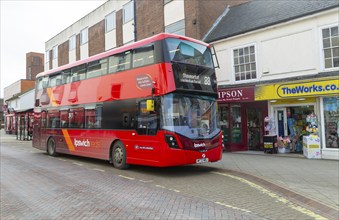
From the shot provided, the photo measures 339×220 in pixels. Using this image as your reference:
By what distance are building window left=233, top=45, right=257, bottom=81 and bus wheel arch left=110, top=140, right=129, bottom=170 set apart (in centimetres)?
794

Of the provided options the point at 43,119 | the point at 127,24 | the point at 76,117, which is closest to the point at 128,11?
the point at 127,24

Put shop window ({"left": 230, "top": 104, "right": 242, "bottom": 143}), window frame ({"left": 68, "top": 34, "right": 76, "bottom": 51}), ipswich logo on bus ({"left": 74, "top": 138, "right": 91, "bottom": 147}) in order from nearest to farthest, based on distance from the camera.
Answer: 1. ipswich logo on bus ({"left": 74, "top": 138, "right": 91, "bottom": 147})
2. shop window ({"left": 230, "top": 104, "right": 242, "bottom": 143})
3. window frame ({"left": 68, "top": 34, "right": 76, "bottom": 51})

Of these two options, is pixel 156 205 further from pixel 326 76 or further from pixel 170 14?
pixel 170 14

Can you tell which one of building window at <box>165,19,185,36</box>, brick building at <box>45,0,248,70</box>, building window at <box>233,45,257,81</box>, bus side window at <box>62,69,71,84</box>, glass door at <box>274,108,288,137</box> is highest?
brick building at <box>45,0,248,70</box>

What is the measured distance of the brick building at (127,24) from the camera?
19.4 m

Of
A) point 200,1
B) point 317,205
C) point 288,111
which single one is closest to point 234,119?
point 288,111

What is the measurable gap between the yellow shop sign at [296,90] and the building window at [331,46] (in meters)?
1.14

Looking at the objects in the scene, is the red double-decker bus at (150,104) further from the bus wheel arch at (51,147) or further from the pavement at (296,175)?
the bus wheel arch at (51,147)

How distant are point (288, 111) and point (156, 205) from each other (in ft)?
35.1

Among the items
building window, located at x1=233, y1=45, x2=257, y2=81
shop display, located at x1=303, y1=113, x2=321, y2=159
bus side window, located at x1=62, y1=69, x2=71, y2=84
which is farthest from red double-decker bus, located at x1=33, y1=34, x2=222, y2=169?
building window, located at x1=233, y1=45, x2=257, y2=81

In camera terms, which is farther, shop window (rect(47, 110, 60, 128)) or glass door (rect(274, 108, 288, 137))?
glass door (rect(274, 108, 288, 137))

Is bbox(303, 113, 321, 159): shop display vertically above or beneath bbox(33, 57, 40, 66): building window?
beneath

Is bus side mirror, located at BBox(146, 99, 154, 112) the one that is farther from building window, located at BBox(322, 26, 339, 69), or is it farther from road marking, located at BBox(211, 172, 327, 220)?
building window, located at BBox(322, 26, 339, 69)

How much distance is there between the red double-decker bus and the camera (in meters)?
9.37
